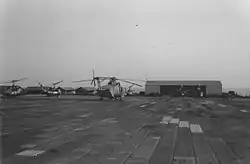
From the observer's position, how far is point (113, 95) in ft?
127

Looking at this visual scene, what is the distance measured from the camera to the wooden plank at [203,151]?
20.7 feet

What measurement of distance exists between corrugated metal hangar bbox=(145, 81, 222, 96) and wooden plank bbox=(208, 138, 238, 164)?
71880mm

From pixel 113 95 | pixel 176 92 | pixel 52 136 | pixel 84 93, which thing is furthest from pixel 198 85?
pixel 52 136

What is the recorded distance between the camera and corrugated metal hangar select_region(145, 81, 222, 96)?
268 ft

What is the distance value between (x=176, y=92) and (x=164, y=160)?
8042 centimetres

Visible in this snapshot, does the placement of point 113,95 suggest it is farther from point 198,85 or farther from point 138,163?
point 198,85

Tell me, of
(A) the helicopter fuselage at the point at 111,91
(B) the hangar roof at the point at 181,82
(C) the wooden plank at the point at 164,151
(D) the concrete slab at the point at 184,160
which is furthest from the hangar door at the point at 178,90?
(D) the concrete slab at the point at 184,160

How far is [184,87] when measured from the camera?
282 ft

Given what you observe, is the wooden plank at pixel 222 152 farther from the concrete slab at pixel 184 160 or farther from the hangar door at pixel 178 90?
the hangar door at pixel 178 90

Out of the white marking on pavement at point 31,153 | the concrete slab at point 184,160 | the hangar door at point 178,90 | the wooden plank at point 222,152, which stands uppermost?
the white marking on pavement at point 31,153

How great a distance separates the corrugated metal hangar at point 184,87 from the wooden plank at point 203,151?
71729mm

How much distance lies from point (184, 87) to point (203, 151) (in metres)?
80.0

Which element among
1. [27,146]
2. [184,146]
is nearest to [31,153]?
[27,146]

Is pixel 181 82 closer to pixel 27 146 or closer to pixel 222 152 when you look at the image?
pixel 222 152
